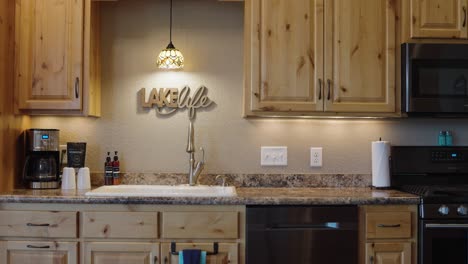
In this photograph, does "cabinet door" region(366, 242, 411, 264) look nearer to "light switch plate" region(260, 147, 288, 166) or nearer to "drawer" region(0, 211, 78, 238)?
"light switch plate" region(260, 147, 288, 166)

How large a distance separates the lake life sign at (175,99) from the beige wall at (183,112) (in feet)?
0.14

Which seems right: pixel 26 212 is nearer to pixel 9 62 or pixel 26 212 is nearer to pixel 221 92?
pixel 9 62

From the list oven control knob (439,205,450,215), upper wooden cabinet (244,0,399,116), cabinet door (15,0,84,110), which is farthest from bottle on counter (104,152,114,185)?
oven control knob (439,205,450,215)

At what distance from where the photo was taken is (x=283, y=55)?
2646 mm

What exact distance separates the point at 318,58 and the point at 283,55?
20cm

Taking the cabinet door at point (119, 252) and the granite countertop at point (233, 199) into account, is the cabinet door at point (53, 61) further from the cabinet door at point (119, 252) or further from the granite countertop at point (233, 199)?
the cabinet door at point (119, 252)

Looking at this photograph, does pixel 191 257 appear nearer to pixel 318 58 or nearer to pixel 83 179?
pixel 83 179

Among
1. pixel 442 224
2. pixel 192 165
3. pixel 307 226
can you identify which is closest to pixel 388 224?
pixel 442 224

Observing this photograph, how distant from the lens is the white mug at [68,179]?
2.70 m

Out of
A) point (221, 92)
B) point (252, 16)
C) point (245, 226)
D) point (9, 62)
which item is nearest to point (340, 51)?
→ point (252, 16)

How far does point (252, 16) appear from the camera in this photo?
8.70 ft

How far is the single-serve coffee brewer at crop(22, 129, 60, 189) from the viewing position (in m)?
2.68

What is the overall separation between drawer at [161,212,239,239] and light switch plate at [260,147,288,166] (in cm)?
66

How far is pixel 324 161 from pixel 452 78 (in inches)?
35.1
